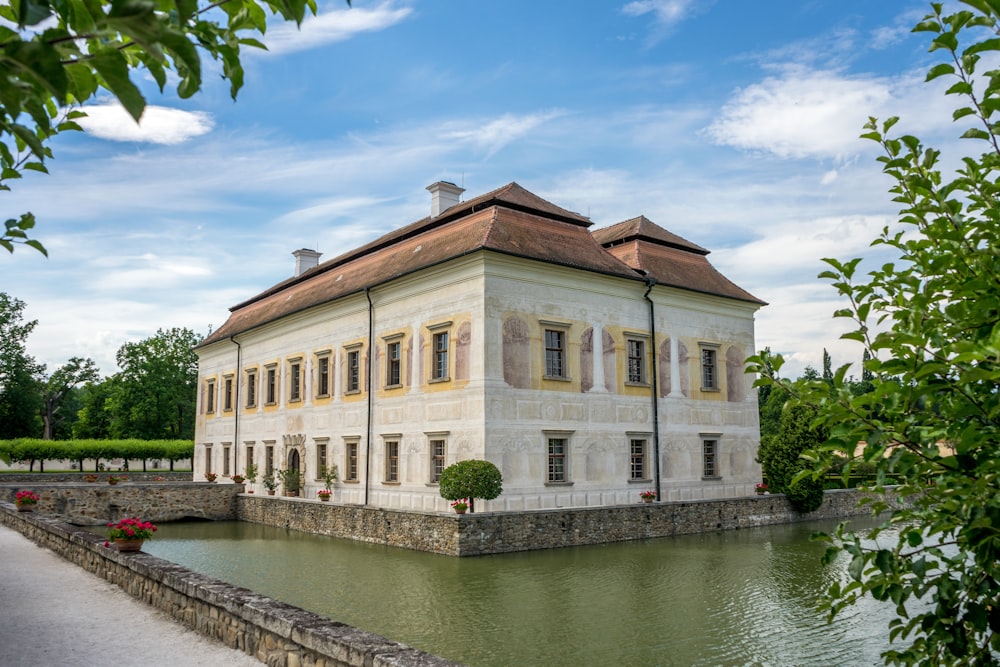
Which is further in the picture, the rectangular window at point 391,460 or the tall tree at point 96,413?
the tall tree at point 96,413

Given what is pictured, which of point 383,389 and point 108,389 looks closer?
point 383,389

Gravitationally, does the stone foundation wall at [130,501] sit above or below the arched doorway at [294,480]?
below

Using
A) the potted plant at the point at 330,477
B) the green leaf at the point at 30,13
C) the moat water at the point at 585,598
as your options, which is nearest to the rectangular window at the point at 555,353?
the moat water at the point at 585,598

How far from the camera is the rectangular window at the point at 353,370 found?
27102mm

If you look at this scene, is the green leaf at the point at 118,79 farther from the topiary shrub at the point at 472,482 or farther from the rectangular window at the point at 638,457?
the rectangular window at the point at 638,457

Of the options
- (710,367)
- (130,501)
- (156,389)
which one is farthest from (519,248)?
(156,389)

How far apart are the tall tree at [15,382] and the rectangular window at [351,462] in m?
47.9

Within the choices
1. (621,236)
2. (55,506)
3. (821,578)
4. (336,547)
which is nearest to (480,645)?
(821,578)

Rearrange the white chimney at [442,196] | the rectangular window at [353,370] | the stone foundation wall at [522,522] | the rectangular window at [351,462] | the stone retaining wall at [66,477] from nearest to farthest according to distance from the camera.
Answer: the stone foundation wall at [522,522] < the rectangular window at [351,462] < the rectangular window at [353,370] < the white chimney at [442,196] < the stone retaining wall at [66,477]

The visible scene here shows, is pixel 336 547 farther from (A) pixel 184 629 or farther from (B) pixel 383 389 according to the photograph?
(A) pixel 184 629

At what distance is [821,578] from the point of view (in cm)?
1578

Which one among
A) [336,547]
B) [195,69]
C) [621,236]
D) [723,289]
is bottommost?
[336,547]

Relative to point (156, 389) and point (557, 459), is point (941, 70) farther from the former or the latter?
point (156, 389)

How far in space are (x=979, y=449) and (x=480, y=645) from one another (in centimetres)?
866
